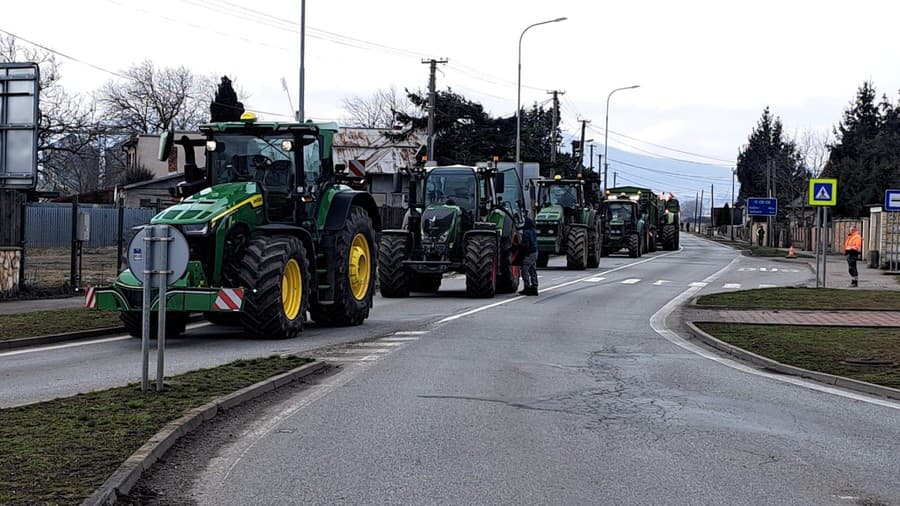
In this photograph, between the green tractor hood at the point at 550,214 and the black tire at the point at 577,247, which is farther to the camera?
the green tractor hood at the point at 550,214

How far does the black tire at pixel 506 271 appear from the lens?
25.2 meters

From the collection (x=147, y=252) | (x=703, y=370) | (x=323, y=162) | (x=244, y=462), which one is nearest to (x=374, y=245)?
(x=323, y=162)

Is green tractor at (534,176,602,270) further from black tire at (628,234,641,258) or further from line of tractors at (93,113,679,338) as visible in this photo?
line of tractors at (93,113,679,338)

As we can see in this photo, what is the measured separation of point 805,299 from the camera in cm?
2373

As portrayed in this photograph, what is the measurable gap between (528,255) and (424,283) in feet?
8.43

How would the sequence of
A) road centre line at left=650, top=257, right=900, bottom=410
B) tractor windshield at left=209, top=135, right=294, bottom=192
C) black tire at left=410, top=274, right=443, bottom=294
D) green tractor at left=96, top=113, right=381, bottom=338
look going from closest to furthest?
road centre line at left=650, top=257, right=900, bottom=410, green tractor at left=96, top=113, right=381, bottom=338, tractor windshield at left=209, top=135, right=294, bottom=192, black tire at left=410, top=274, right=443, bottom=294

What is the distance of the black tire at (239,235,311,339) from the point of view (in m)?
14.8

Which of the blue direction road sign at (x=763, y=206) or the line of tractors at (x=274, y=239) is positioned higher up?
the blue direction road sign at (x=763, y=206)

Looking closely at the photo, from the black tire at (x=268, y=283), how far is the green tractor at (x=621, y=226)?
3713cm

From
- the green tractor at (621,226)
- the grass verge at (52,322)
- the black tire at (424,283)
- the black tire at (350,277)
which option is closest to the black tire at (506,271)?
the black tire at (424,283)

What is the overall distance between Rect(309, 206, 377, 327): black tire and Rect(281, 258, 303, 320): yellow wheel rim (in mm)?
1242

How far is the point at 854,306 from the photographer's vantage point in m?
22.2

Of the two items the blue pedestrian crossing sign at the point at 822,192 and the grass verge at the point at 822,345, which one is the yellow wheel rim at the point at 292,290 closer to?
the grass verge at the point at 822,345

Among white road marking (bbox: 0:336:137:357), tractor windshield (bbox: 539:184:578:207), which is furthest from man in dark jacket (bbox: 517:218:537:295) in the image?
tractor windshield (bbox: 539:184:578:207)
